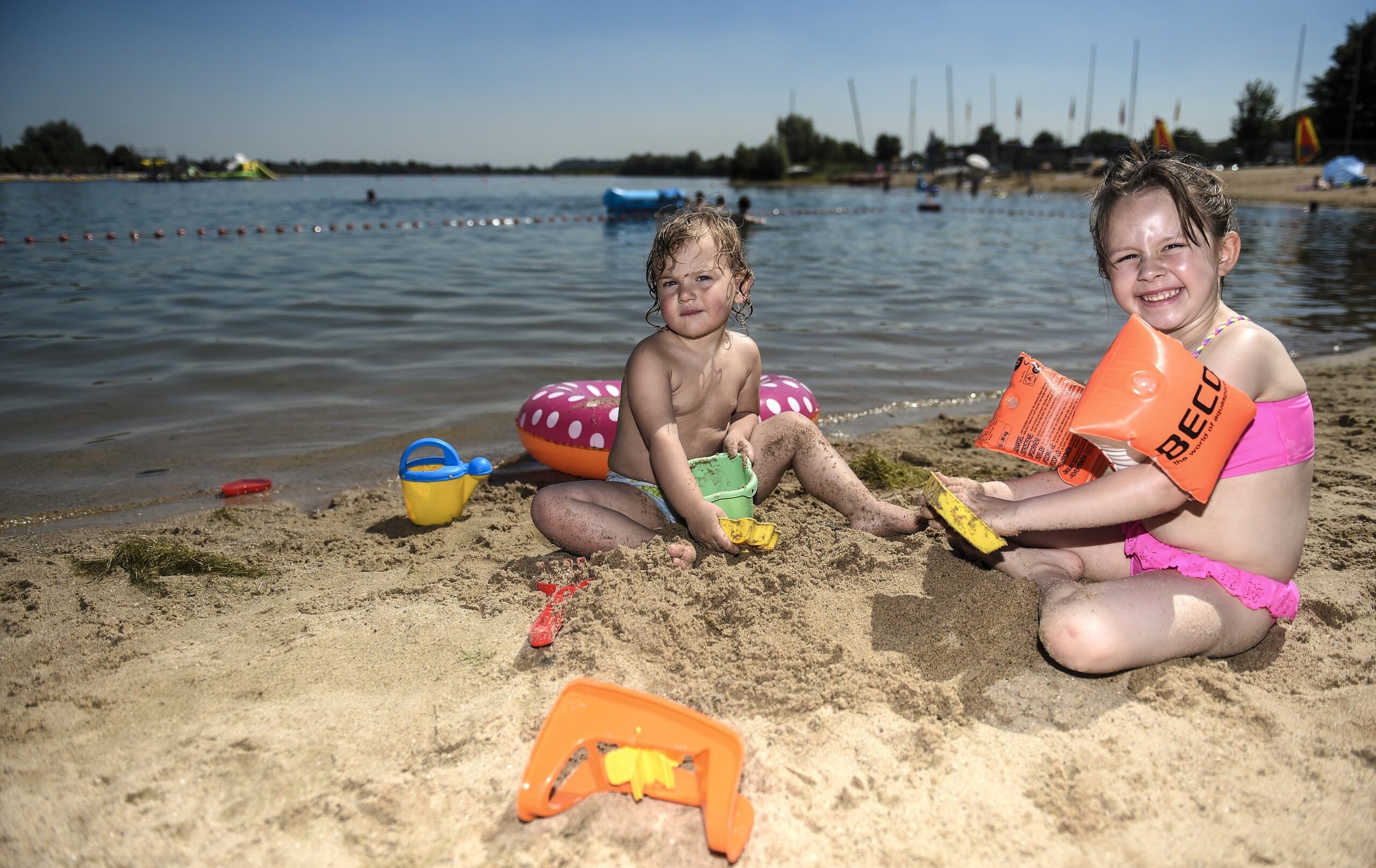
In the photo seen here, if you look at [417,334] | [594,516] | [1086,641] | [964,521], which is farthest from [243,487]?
[417,334]

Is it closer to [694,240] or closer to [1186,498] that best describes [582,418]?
[694,240]

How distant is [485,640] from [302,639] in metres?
0.51

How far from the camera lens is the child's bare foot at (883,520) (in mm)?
2984

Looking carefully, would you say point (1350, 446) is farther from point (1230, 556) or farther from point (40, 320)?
point (40, 320)

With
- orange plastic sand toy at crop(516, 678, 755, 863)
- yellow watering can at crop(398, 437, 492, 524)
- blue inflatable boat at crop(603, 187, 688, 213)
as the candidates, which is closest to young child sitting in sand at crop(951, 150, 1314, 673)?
orange plastic sand toy at crop(516, 678, 755, 863)

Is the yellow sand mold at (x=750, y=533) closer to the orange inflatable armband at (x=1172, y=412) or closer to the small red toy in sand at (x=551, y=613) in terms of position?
the small red toy in sand at (x=551, y=613)

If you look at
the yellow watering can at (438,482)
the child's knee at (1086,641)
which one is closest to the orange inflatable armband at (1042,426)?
the child's knee at (1086,641)

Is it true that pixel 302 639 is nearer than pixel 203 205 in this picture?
Yes

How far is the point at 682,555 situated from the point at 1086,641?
117cm

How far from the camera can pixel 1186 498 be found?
6.95 ft

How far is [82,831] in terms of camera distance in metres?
1.58

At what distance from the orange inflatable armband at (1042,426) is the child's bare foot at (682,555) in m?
1.07

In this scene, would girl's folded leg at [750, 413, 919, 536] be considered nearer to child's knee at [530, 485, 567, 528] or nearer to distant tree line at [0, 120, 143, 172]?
child's knee at [530, 485, 567, 528]

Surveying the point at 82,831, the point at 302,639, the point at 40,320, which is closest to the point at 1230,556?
the point at 302,639
